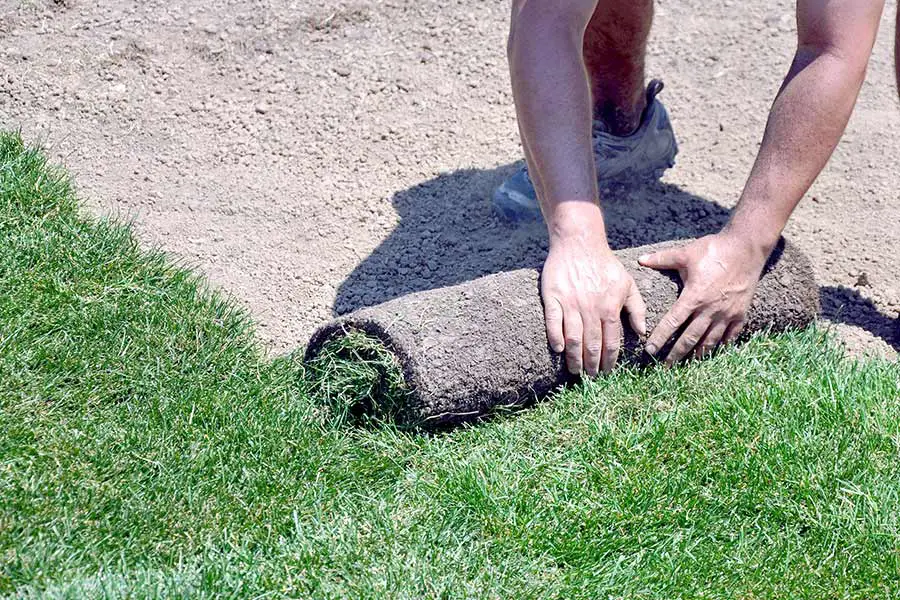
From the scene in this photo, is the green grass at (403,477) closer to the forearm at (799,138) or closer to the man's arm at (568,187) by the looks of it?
the man's arm at (568,187)

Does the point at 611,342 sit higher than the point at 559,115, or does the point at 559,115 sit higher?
the point at 559,115

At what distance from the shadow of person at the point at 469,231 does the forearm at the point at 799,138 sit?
89 centimetres

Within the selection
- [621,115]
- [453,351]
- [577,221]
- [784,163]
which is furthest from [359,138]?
[784,163]

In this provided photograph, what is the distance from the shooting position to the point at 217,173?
420 centimetres

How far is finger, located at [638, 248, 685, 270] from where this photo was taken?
313 centimetres

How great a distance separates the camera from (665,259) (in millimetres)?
3150

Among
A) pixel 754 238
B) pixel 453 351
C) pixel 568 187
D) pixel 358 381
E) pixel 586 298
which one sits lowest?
pixel 358 381

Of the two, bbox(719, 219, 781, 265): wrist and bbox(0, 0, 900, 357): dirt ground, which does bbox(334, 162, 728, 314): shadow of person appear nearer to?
bbox(0, 0, 900, 357): dirt ground

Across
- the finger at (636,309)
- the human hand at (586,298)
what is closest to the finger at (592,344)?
the human hand at (586,298)

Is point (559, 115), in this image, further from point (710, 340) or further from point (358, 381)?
point (358, 381)

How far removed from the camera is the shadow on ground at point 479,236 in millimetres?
3705

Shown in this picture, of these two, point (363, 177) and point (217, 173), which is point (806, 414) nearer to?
point (363, 177)

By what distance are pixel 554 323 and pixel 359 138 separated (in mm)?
1805

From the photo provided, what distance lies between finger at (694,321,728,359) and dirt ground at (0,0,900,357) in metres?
0.64
